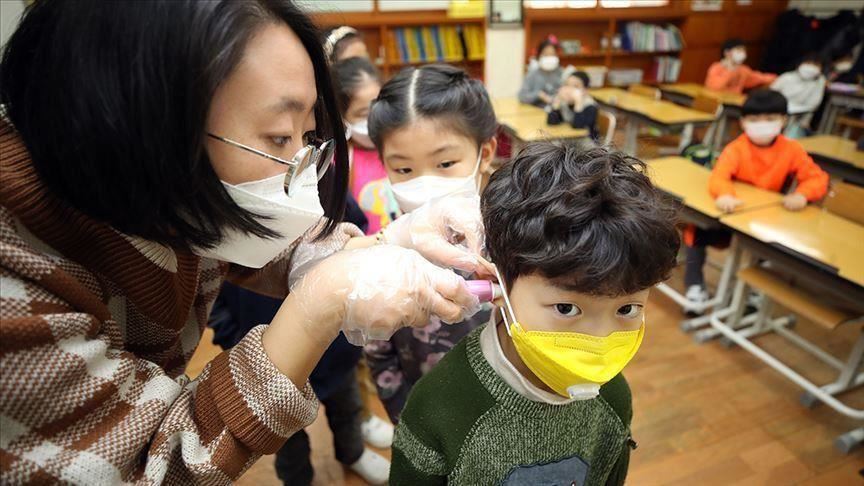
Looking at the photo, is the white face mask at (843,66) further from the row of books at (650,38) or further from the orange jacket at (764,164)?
the orange jacket at (764,164)

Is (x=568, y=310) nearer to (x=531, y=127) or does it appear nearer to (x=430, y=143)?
(x=430, y=143)

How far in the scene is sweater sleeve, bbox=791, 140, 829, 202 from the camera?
264 cm

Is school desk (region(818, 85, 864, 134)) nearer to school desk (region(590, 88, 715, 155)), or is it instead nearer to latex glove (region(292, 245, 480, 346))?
school desk (region(590, 88, 715, 155))

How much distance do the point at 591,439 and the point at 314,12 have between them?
93 centimetres

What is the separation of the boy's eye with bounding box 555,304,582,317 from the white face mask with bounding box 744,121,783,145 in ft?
8.99

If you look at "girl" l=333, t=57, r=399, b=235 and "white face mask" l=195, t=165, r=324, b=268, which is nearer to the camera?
"white face mask" l=195, t=165, r=324, b=268

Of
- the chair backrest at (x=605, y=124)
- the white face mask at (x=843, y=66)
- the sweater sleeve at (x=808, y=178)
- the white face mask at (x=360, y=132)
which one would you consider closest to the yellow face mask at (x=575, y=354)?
the white face mask at (x=360, y=132)

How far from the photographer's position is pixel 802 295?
7.48 ft

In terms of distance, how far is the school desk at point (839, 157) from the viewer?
10.3 feet

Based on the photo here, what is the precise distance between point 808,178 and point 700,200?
70 centimetres

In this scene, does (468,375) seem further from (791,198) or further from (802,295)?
(791,198)

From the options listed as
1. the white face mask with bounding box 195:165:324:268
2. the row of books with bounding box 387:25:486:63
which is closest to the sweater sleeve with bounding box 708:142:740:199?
the white face mask with bounding box 195:165:324:268

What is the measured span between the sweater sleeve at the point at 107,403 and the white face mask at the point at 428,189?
61 centimetres

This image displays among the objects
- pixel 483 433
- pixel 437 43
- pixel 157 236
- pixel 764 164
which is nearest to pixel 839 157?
pixel 764 164
